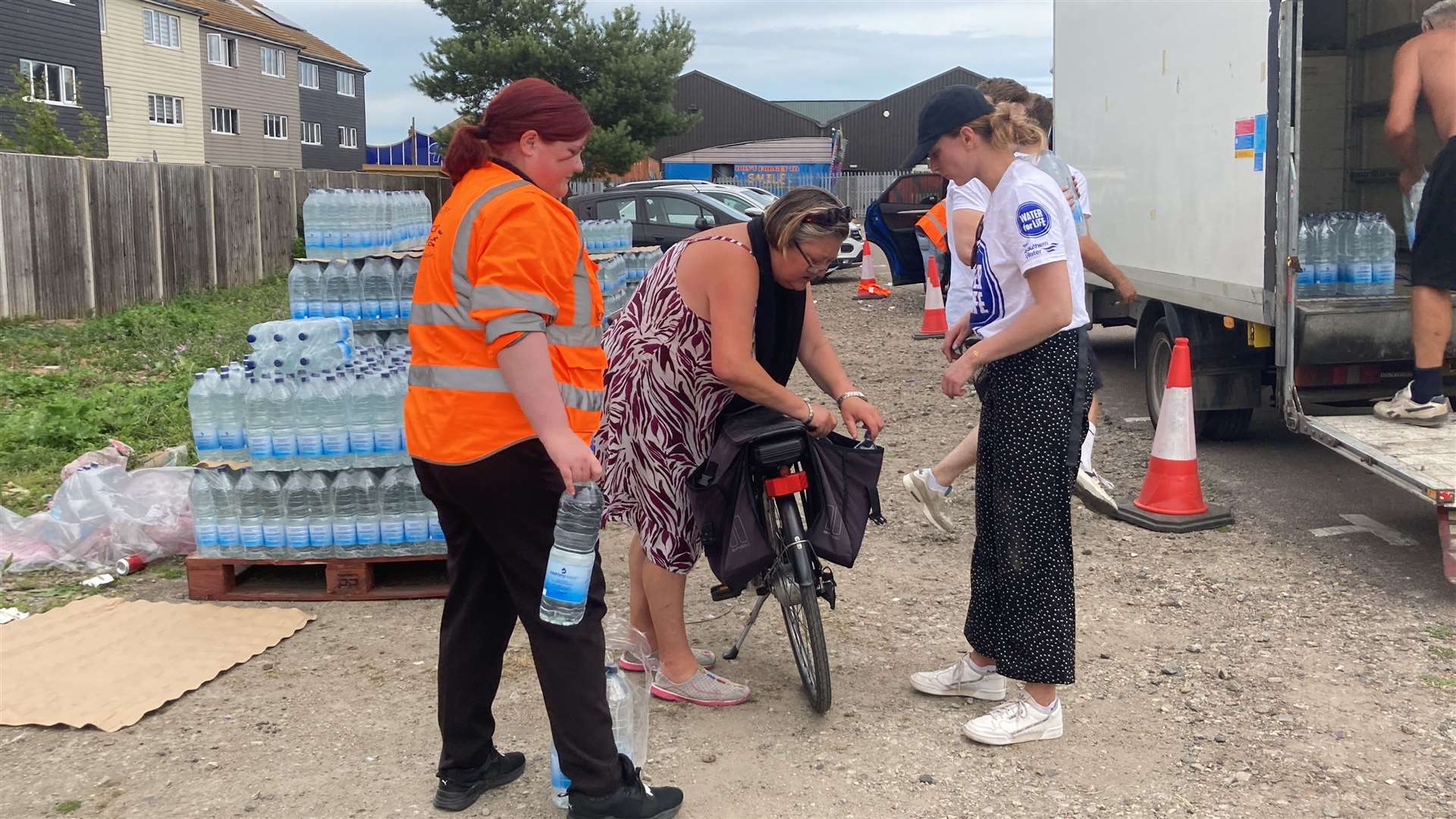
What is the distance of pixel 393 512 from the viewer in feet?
18.2

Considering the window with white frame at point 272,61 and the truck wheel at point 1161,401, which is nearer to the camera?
the truck wheel at point 1161,401

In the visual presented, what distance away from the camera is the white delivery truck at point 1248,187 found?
625cm

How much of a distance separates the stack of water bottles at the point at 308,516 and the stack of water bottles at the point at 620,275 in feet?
13.1

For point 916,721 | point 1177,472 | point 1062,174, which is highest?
point 1062,174

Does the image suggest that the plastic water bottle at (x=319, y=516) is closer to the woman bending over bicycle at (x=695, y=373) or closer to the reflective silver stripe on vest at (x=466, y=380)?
the woman bending over bicycle at (x=695, y=373)

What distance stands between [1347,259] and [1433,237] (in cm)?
103

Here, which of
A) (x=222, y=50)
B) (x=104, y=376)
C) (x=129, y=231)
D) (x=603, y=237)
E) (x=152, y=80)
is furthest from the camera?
(x=222, y=50)

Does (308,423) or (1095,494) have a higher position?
(308,423)

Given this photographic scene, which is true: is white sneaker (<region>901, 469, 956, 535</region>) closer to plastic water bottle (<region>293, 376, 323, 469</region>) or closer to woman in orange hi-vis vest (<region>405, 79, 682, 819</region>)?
plastic water bottle (<region>293, 376, 323, 469</region>)

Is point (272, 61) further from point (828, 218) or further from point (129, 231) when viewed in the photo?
point (828, 218)

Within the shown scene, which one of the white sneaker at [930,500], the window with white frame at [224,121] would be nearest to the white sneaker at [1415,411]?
the white sneaker at [930,500]

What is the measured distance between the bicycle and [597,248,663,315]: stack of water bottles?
5.26 m

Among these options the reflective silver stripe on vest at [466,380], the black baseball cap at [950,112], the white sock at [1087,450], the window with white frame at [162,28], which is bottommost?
the white sock at [1087,450]

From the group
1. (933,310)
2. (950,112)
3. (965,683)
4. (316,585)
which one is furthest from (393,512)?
(933,310)
